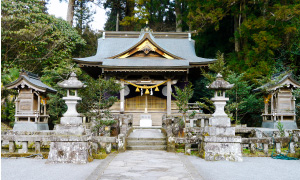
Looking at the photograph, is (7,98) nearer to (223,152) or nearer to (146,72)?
(146,72)

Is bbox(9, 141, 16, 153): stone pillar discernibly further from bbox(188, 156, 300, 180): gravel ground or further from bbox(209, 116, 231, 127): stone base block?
bbox(209, 116, 231, 127): stone base block

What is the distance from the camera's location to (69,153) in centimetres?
780

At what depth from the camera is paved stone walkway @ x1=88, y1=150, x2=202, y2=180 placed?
6.16 m

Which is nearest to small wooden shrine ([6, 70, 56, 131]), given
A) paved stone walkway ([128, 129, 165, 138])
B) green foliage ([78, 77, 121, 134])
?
green foliage ([78, 77, 121, 134])

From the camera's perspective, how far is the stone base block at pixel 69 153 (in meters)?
7.78

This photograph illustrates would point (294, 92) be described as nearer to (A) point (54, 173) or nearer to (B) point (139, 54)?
(B) point (139, 54)

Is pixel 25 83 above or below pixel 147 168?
above

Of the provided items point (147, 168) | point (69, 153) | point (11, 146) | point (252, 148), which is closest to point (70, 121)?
point (69, 153)

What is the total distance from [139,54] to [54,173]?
13684mm

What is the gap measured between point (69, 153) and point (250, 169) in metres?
5.04

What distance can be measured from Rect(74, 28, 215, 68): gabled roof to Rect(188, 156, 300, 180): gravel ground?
9592 mm

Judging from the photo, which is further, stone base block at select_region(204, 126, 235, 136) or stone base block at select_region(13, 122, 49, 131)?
stone base block at select_region(13, 122, 49, 131)

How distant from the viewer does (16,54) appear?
20.4m

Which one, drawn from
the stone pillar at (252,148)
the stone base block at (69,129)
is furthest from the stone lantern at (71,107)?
the stone pillar at (252,148)
